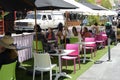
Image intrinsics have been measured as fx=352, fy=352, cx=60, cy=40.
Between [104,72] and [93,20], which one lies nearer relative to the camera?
[104,72]

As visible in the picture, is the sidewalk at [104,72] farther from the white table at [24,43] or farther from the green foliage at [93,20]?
the green foliage at [93,20]

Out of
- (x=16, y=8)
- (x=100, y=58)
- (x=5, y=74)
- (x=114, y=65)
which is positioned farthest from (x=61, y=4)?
(x=5, y=74)

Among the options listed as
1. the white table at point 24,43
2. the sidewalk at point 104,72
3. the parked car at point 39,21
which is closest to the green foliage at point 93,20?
the parked car at point 39,21

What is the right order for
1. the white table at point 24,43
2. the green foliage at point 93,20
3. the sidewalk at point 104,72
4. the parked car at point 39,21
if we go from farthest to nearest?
the green foliage at point 93,20
the parked car at point 39,21
the white table at point 24,43
the sidewalk at point 104,72

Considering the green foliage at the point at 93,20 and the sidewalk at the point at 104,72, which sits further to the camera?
the green foliage at the point at 93,20

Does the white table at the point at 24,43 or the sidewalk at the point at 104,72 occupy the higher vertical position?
the white table at the point at 24,43

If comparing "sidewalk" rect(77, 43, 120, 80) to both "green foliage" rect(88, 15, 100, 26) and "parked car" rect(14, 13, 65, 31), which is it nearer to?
"parked car" rect(14, 13, 65, 31)

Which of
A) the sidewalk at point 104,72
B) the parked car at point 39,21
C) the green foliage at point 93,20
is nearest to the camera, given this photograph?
the sidewalk at point 104,72

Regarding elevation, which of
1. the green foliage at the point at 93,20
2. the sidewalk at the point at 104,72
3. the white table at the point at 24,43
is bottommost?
the sidewalk at the point at 104,72

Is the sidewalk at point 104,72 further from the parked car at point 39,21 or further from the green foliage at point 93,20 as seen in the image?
the green foliage at point 93,20

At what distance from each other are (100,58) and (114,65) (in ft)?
6.70

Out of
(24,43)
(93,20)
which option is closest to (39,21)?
(93,20)

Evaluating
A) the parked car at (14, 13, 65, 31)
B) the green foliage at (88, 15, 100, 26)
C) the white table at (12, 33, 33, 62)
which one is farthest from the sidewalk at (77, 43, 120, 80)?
the green foliage at (88, 15, 100, 26)

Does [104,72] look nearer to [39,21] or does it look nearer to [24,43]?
[24,43]
